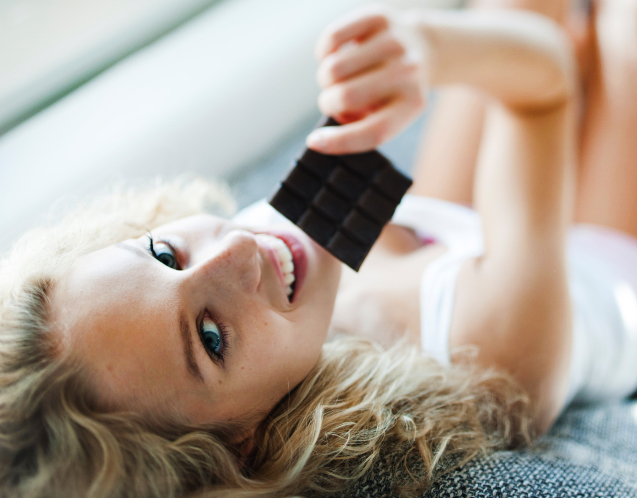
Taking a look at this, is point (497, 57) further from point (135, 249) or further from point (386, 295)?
point (135, 249)

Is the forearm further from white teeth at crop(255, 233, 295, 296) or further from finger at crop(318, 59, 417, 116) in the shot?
white teeth at crop(255, 233, 295, 296)

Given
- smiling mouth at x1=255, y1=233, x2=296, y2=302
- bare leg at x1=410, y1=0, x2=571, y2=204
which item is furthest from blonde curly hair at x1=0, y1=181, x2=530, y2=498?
bare leg at x1=410, y1=0, x2=571, y2=204

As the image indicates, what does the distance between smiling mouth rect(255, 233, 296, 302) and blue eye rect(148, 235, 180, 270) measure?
0.13 metres

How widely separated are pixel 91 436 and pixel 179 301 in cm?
18

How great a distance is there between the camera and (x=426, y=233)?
112cm

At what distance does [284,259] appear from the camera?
2.39ft

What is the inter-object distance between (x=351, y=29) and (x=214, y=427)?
59cm

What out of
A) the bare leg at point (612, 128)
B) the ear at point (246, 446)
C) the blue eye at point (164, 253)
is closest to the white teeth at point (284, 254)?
the blue eye at point (164, 253)

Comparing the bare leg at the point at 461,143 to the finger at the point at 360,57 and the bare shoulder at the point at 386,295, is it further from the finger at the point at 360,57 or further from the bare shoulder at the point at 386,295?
the finger at the point at 360,57

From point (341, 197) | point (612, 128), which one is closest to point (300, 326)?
point (341, 197)

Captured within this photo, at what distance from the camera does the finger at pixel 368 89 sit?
2.31 feet

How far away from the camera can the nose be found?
23.9 inches

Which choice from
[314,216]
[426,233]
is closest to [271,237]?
[314,216]

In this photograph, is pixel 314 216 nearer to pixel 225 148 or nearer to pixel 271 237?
pixel 271 237
